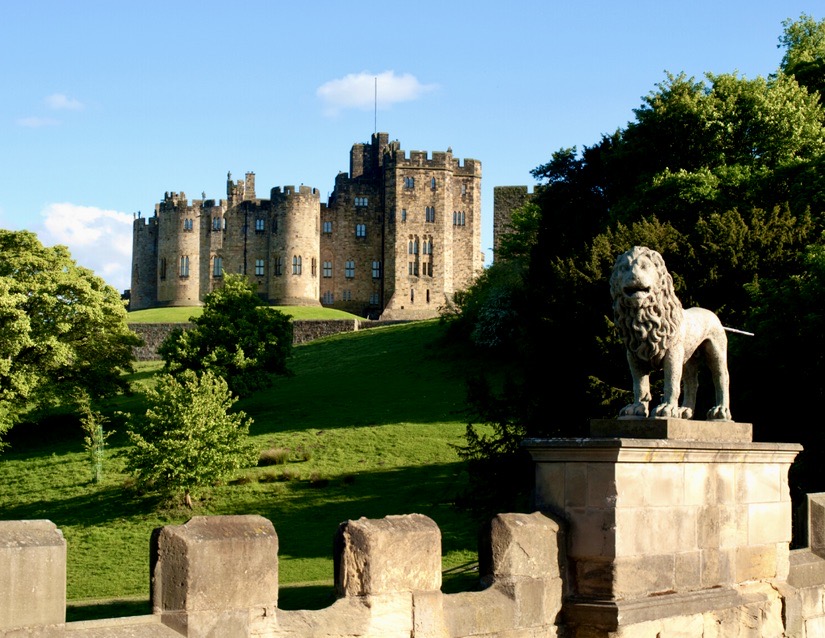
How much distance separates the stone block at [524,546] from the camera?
348 inches

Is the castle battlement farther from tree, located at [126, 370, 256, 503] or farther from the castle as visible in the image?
tree, located at [126, 370, 256, 503]

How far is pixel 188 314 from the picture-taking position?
108 meters

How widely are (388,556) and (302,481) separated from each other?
117ft

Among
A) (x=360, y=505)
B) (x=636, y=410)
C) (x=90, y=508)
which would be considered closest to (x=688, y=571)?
(x=636, y=410)

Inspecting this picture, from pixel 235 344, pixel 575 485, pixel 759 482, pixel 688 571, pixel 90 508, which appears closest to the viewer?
pixel 575 485

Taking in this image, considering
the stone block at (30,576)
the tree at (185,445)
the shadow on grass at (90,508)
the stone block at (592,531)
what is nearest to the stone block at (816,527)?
the stone block at (592,531)

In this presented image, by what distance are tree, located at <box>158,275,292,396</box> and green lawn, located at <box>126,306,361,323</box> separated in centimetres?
3549

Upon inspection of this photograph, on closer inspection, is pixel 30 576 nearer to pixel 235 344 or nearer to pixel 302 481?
pixel 302 481

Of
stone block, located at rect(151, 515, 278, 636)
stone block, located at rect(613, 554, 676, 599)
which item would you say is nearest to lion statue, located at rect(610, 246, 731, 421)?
stone block, located at rect(613, 554, 676, 599)

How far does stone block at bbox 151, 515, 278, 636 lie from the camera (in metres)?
6.95

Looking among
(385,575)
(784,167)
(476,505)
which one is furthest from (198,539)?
(784,167)

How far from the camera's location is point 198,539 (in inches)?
277

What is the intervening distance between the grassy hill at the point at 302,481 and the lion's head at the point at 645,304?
15.8 m

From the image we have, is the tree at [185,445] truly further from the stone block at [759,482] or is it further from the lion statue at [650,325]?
the lion statue at [650,325]
